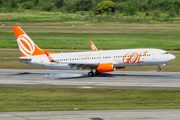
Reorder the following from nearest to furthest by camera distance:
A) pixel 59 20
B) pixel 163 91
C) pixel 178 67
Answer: pixel 163 91 → pixel 178 67 → pixel 59 20

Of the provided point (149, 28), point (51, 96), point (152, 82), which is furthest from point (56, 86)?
point (149, 28)

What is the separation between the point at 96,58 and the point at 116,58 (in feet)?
10.8

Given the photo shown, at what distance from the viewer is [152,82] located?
47562 millimetres

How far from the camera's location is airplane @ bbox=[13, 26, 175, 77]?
52.2 m

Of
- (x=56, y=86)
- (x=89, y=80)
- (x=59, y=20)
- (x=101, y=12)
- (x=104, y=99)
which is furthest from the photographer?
(x=101, y=12)

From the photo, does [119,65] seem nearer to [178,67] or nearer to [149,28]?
[178,67]

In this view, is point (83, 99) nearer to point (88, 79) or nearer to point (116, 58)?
point (88, 79)

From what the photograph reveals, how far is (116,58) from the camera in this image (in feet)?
173

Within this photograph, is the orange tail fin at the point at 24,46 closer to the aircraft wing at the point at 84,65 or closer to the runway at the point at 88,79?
the runway at the point at 88,79

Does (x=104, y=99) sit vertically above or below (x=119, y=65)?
below

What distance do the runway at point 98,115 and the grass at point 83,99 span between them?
2.15m

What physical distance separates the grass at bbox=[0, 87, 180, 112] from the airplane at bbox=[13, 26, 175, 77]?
10401mm

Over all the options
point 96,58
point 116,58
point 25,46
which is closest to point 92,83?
point 96,58

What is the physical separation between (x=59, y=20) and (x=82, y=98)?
134 metres
